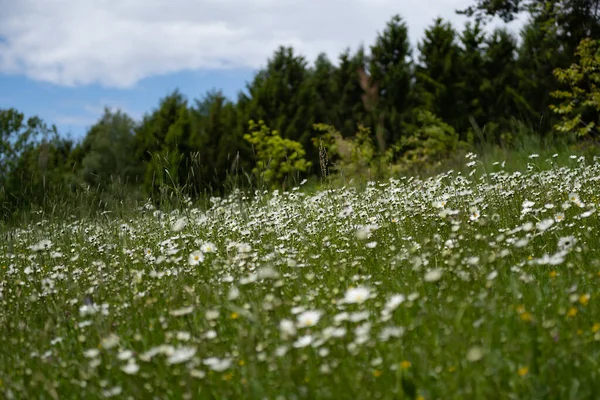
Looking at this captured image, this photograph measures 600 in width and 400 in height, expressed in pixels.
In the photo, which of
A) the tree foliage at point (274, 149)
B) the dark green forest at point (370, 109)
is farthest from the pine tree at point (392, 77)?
the tree foliage at point (274, 149)

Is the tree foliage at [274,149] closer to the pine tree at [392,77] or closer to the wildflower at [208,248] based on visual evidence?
the pine tree at [392,77]

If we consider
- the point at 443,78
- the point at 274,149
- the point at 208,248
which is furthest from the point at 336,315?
the point at 443,78

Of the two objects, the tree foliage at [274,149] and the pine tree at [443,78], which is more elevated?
the pine tree at [443,78]

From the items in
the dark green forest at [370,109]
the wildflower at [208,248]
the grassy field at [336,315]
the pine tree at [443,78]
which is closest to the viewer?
the grassy field at [336,315]

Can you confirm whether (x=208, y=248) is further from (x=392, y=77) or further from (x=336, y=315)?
(x=392, y=77)

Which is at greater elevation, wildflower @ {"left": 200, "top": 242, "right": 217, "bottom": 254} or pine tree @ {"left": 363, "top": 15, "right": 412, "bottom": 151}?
pine tree @ {"left": 363, "top": 15, "right": 412, "bottom": 151}

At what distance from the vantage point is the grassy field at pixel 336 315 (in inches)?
88.0

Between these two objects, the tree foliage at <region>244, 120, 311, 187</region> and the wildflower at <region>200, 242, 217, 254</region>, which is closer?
the wildflower at <region>200, 242, 217, 254</region>

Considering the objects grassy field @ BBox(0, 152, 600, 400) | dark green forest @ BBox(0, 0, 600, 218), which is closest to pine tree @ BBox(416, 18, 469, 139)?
dark green forest @ BBox(0, 0, 600, 218)

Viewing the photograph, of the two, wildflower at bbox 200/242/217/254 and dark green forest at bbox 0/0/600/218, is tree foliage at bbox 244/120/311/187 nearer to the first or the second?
dark green forest at bbox 0/0/600/218

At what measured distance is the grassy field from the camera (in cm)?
223

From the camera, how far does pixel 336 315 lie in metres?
2.92

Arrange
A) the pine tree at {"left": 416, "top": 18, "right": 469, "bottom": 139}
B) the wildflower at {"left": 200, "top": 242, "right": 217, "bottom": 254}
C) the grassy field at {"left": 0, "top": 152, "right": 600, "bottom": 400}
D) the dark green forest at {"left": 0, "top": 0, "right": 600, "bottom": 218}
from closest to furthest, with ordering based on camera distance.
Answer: the grassy field at {"left": 0, "top": 152, "right": 600, "bottom": 400} < the wildflower at {"left": 200, "top": 242, "right": 217, "bottom": 254} < the dark green forest at {"left": 0, "top": 0, "right": 600, "bottom": 218} < the pine tree at {"left": 416, "top": 18, "right": 469, "bottom": 139}

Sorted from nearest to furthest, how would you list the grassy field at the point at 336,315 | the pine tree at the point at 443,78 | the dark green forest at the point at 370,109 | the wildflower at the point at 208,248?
1. the grassy field at the point at 336,315
2. the wildflower at the point at 208,248
3. the dark green forest at the point at 370,109
4. the pine tree at the point at 443,78
